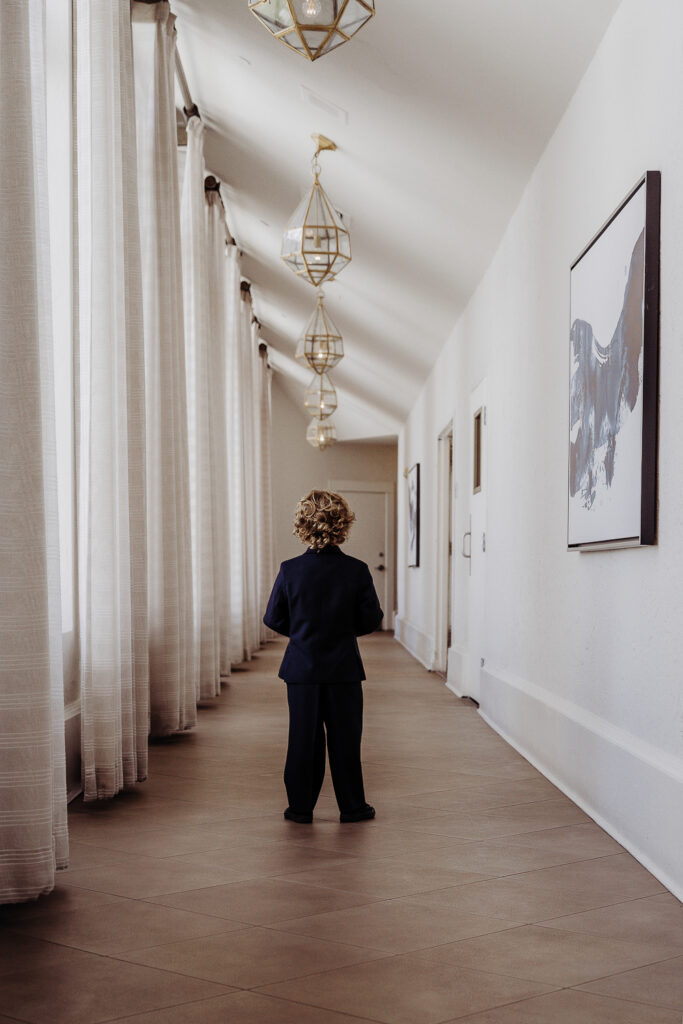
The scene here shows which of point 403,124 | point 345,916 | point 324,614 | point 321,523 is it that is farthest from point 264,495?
point 345,916

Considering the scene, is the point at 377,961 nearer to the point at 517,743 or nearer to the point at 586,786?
the point at 586,786

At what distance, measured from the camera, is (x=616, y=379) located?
12.2 feet

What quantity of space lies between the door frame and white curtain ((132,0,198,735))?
472 centimetres

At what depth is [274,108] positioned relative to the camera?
20.3 ft

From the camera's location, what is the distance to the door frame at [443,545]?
33.2ft

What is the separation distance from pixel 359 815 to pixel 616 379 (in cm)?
194

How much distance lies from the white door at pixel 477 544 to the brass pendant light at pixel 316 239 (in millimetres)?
1747

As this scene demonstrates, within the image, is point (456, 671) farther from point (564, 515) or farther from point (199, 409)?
point (564, 515)

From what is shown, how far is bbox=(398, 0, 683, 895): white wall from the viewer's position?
321 cm

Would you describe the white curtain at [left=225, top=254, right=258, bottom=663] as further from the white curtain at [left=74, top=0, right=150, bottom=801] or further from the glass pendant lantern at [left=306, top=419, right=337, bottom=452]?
the white curtain at [left=74, top=0, right=150, bottom=801]

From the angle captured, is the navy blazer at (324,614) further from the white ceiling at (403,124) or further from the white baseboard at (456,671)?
the white baseboard at (456,671)

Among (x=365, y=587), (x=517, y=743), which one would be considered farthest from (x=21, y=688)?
(x=517, y=743)

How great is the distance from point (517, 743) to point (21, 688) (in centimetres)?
343

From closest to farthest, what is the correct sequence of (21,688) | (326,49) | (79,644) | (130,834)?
(21,688) < (326,49) < (130,834) < (79,644)
